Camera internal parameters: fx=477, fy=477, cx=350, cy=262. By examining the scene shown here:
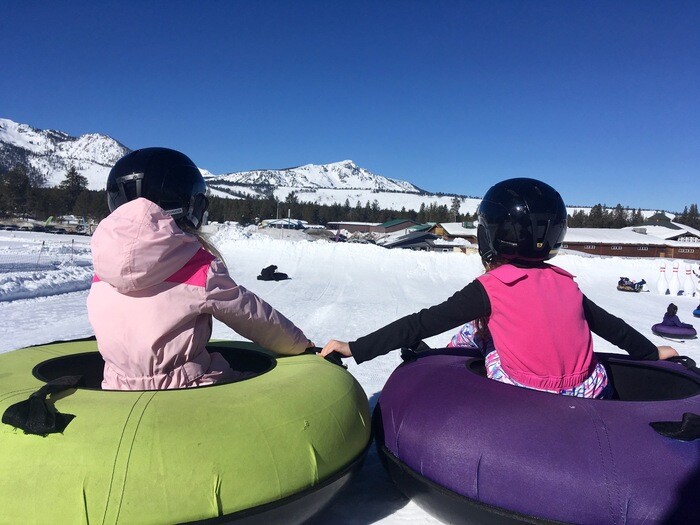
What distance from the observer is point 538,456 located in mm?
1911

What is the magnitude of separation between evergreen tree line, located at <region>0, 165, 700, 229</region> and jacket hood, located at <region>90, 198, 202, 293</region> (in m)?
46.4

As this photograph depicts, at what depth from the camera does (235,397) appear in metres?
2.07

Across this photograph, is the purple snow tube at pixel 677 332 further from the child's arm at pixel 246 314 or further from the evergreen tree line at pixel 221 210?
the evergreen tree line at pixel 221 210

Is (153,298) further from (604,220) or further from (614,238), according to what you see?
(604,220)

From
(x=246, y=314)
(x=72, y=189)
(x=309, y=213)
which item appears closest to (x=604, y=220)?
(x=309, y=213)

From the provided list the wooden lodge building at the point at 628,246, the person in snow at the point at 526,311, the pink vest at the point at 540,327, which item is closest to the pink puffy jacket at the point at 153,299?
the person in snow at the point at 526,311

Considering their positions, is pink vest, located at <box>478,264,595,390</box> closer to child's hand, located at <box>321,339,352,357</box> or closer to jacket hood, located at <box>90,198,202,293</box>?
child's hand, located at <box>321,339,352,357</box>

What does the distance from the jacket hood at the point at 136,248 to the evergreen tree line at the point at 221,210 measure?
152ft

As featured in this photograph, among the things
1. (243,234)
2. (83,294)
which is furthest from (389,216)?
(83,294)

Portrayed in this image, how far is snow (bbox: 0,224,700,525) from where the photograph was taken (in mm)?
2885

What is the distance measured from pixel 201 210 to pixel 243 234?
3996 cm

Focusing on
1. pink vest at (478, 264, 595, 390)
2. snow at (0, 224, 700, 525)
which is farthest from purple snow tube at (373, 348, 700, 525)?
snow at (0, 224, 700, 525)

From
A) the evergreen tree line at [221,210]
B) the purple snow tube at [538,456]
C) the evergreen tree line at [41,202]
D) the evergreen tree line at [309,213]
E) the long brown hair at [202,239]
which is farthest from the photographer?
the evergreen tree line at [309,213]

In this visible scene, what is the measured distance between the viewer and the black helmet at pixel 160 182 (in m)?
2.57
